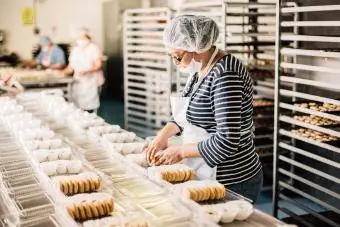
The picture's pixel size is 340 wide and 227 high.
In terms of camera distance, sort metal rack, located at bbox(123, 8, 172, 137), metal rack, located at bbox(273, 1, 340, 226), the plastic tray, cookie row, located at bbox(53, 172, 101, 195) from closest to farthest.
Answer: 1. the plastic tray
2. cookie row, located at bbox(53, 172, 101, 195)
3. metal rack, located at bbox(273, 1, 340, 226)
4. metal rack, located at bbox(123, 8, 172, 137)

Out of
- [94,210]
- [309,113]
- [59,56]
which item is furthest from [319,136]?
[59,56]

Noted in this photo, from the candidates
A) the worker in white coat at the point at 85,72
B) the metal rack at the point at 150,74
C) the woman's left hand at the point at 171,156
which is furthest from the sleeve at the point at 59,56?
the woman's left hand at the point at 171,156

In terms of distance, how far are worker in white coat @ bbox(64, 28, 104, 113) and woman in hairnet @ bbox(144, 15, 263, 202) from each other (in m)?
5.80

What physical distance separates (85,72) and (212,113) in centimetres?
609

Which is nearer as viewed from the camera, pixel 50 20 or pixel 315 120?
pixel 315 120

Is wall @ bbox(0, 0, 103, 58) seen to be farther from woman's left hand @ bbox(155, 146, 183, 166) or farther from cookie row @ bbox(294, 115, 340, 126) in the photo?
woman's left hand @ bbox(155, 146, 183, 166)

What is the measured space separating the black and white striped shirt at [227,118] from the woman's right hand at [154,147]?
0.25 m

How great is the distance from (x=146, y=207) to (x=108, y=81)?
35.2 feet

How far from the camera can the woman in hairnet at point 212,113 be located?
2383mm

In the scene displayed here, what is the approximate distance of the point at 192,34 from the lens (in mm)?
2492

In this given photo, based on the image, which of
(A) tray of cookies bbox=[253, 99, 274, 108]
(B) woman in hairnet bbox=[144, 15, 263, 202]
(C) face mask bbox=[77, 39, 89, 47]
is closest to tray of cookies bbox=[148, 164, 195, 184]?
(B) woman in hairnet bbox=[144, 15, 263, 202]

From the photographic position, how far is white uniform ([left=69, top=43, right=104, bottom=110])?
835 centimetres

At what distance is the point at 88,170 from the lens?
8.48 ft

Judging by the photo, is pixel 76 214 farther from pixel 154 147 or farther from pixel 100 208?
pixel 154 147
